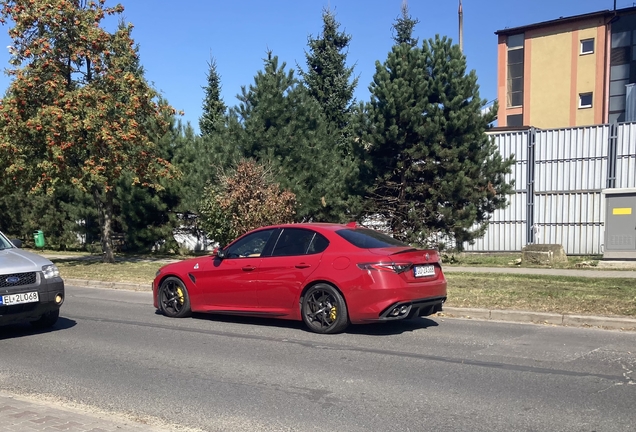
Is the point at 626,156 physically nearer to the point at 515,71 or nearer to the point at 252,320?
the point at 252,320

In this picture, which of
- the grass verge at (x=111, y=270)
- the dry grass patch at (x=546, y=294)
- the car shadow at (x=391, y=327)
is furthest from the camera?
the grass verge at (x=111, y=270)

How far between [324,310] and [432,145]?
449 inches

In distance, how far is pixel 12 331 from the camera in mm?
9391

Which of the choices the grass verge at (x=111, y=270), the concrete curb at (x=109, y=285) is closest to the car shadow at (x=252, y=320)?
the concrete curb at (x=109, y=285)

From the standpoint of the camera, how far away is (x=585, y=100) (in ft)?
143

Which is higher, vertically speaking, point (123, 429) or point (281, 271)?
point (281, 271)

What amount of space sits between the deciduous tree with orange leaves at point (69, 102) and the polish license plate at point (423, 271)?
12.4 m

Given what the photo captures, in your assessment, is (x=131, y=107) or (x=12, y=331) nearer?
(x=12, y=331)

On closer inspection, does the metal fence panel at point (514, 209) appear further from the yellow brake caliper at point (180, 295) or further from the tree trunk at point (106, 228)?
the yellow brake caliper at point (180, 295)

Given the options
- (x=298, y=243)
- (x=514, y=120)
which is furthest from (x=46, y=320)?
(x=514, y=120)

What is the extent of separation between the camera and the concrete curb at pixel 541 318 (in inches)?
361

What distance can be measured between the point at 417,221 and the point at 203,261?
1069 cm

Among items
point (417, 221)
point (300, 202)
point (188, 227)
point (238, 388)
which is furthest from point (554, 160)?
point (238, 388)

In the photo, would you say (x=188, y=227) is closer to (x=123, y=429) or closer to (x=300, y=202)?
(x=300, y=202)
